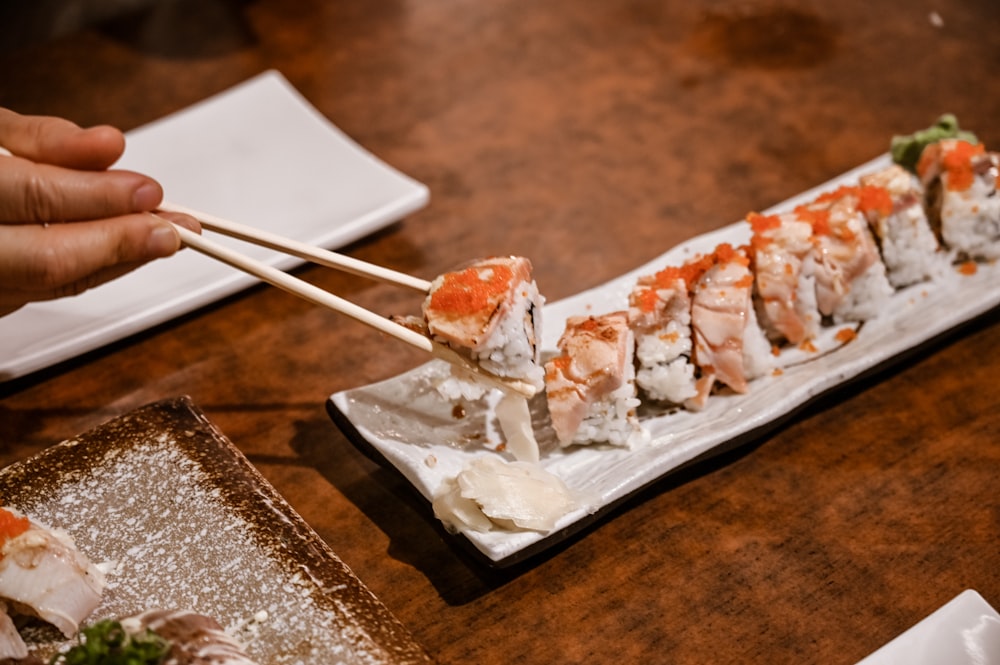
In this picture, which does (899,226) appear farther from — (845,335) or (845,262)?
(845,335)

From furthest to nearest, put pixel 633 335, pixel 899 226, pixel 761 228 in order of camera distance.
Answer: pixel 899 226
pixel 761 228
pixel 633 335

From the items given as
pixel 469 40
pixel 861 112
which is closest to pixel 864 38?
pixel 861 112

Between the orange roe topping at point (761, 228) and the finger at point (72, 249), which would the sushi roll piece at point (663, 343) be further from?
the finger at point (72, 249)

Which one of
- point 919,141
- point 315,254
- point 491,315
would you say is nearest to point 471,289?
point 491,315

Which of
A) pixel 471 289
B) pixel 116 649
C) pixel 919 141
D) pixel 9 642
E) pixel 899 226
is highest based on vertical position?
pixel 919 141

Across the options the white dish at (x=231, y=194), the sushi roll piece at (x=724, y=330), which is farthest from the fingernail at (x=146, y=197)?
the sushi roll piece at (x=724, y=330)

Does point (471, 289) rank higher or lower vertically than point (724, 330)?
higher
